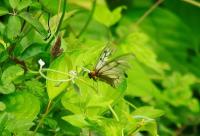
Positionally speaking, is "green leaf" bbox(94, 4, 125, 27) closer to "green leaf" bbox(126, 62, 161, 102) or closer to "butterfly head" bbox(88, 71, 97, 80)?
"green leaf" bbox(126, 62, 161, 102)

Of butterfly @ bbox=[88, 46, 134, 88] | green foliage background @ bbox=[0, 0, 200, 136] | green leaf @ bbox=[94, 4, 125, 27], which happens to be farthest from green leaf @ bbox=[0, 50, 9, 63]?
green leaf @ bbox=[94, 4, 125, 27]

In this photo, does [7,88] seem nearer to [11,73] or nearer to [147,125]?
[11,73]

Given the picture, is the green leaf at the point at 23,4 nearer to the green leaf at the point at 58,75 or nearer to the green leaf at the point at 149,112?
the green leaf at the point at 58,75

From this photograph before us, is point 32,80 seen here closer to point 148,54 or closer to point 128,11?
point 148,54

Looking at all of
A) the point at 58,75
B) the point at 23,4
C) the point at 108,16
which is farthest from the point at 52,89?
the point at 108,16

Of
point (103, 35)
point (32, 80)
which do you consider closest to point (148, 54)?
point (103, 35)
